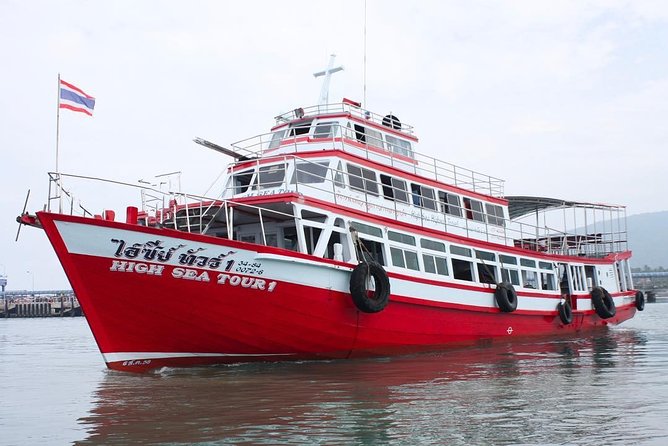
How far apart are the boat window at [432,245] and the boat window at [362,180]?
1.87m

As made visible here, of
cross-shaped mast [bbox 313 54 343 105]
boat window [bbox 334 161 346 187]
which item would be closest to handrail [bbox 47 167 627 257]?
boat window [bbox 334 161 346 187]

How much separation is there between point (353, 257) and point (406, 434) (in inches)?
338

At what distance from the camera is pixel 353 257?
16.7 m

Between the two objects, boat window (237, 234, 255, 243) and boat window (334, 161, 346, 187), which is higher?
boat window (334, 161, 346, 187)

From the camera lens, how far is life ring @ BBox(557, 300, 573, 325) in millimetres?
24000

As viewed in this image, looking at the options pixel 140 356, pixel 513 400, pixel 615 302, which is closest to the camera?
pixel 513 400

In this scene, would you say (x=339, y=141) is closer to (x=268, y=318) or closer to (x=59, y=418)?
(x=268, y=318)

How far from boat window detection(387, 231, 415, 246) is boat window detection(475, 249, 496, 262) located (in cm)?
313

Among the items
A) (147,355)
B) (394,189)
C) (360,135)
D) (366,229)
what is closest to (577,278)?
(394,189)

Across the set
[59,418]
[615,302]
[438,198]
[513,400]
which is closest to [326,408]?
[513,400]

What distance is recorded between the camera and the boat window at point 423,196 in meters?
20.4

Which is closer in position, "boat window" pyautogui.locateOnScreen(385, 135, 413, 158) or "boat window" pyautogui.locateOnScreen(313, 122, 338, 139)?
"boat window" pyautogui.locateOnScreen(313, 122, 338, 139)

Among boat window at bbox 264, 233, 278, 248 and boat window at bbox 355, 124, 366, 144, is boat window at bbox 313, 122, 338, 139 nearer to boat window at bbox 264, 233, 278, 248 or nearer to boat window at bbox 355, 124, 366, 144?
boat window at bbox 355, 124, 366, 144

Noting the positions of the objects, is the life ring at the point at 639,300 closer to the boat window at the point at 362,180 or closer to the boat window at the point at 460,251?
the boat window at the point at 460,251
